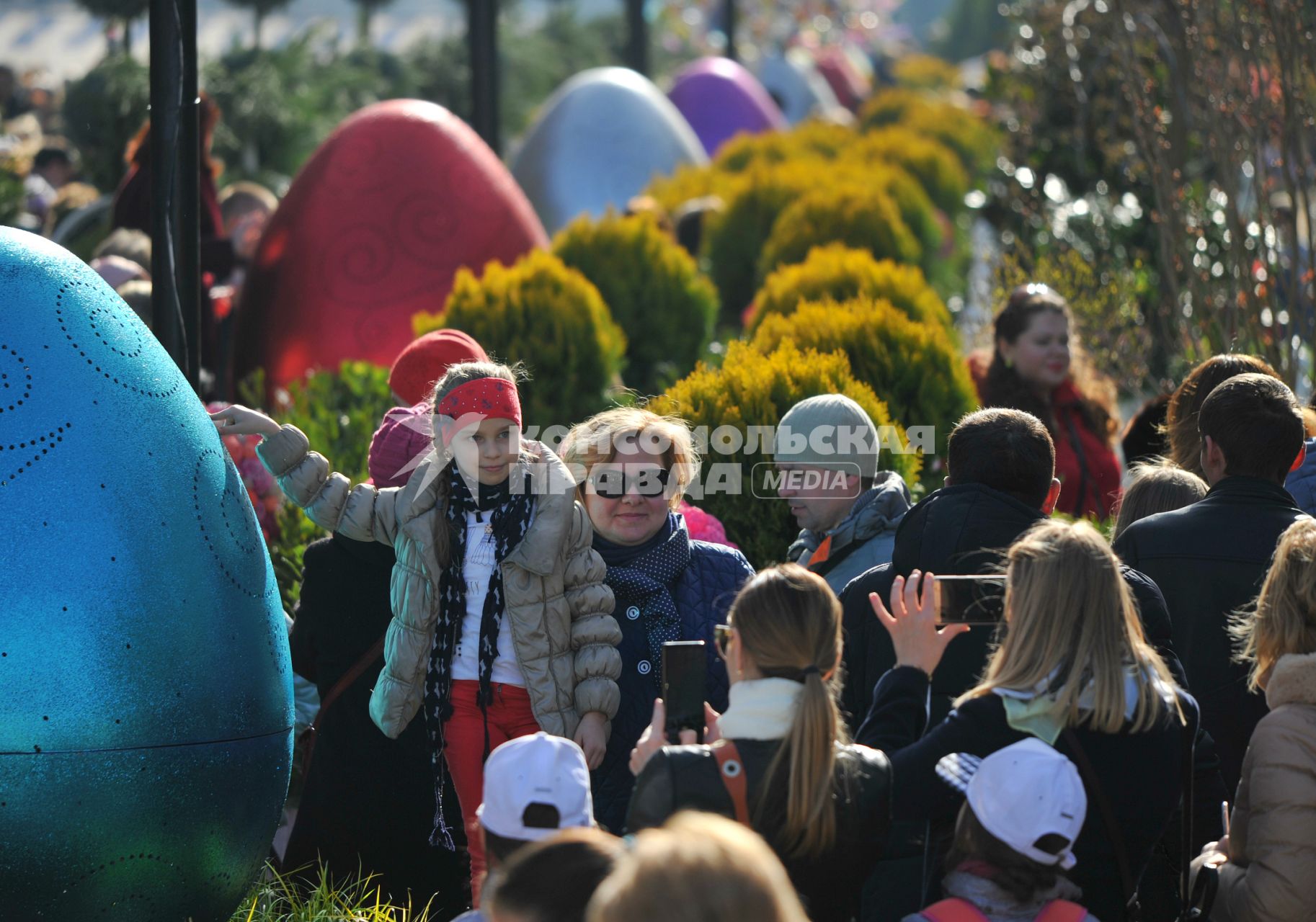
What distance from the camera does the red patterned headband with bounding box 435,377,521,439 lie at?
13.9 feet

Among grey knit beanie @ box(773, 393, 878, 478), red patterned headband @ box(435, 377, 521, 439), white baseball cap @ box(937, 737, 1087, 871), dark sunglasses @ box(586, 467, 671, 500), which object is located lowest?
white baseball cap @ box(937, 737, 1087, 871)

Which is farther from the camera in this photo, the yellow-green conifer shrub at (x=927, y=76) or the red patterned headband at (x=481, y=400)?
the yellow-green conifer shrub at (x=927, y=76)

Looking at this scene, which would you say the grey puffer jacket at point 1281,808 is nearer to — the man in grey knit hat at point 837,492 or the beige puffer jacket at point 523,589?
the man in grey knit hat at point 837,492

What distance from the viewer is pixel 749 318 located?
32.0ft

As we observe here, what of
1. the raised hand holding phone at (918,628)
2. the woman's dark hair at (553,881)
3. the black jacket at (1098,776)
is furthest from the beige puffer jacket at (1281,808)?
the woman's dark hair at (553,881)

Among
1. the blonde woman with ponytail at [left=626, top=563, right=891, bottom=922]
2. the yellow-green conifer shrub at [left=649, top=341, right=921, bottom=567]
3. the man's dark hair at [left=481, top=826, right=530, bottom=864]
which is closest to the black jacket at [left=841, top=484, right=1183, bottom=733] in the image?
the blonde woman with ponytail at [left=626, top=563, right=891, bottom=922]

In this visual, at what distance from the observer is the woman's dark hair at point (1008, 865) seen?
10.0ft

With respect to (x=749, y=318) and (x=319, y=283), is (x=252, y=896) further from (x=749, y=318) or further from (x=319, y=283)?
(x=749, y=318)

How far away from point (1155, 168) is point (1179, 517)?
15.1ft

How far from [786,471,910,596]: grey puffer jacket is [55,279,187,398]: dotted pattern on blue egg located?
6.01 ft

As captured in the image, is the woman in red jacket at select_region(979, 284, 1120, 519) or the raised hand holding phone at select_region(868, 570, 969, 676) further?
the woman in red jacket at select_region(979, 284, 1120, 519)

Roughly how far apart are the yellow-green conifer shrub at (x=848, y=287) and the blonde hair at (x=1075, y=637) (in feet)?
19.2

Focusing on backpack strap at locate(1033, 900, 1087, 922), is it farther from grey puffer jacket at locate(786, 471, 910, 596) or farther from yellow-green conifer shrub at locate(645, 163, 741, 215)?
yellow-green conifer shrub at locate(645, 163, 741, 215)

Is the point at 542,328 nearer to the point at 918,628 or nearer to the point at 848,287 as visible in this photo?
the point at 848,287
